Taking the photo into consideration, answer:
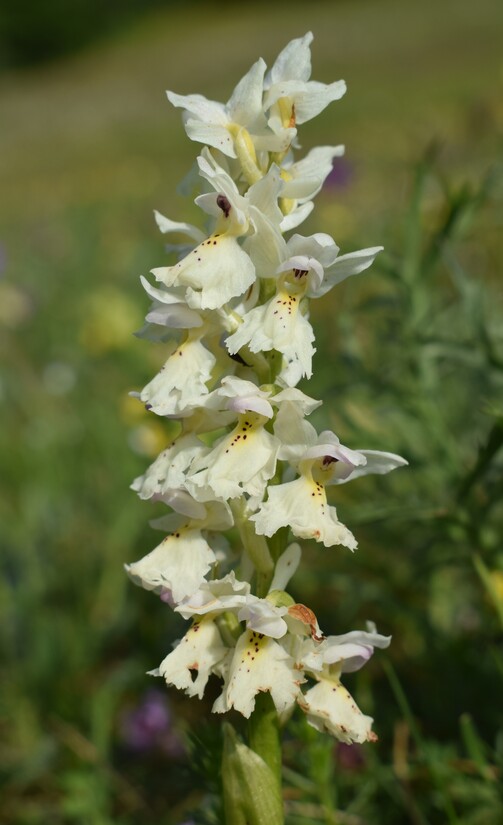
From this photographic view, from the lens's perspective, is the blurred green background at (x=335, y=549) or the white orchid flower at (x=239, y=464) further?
the blurred green background at (x=335, y=549)

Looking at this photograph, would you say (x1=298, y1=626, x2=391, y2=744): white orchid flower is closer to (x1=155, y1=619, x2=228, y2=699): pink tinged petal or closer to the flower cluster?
the flower cluster

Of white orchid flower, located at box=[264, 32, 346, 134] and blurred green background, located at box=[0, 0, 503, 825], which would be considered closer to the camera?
white orchid flower, located at box=[264, 32, 346, 134]

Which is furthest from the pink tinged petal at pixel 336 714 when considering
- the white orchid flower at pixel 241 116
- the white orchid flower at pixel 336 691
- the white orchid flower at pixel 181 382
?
the white orchid flower at pixel 241 116

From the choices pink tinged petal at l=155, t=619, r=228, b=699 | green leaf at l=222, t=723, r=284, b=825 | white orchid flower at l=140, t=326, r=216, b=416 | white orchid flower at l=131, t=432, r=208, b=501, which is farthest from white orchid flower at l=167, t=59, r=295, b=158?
green leaf at l=222, t=723, r=284, b=825

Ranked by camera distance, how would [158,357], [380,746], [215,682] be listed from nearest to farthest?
[380,746] → [215,682] → [158,357]

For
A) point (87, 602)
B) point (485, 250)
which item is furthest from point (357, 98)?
point (87, 602)

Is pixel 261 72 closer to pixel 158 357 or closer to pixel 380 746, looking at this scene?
pixel 380 746

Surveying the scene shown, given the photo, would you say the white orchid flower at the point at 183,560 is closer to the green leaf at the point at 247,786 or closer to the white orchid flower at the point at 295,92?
the green leaf at the point at 247,786
